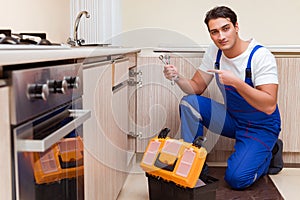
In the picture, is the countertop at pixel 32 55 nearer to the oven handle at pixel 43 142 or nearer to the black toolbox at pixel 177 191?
the oven handle at pixel 43 142

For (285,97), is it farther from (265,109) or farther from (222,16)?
(222,16)

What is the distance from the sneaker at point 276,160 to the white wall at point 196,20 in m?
0.79

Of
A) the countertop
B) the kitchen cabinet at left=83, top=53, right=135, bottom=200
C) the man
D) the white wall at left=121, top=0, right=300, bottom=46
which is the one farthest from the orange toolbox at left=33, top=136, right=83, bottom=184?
the white wall at left=121, top=0, right=300, bottom=46

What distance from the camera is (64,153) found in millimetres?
1162

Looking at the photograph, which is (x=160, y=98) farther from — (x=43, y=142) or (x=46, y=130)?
(x=43, y=142)

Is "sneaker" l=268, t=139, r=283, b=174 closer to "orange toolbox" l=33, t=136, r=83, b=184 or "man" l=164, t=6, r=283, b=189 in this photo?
"man" l=164, t=6, r=283, b=189

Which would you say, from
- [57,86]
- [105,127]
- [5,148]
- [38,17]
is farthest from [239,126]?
[5,148]

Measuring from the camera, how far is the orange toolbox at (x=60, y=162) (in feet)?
3.20

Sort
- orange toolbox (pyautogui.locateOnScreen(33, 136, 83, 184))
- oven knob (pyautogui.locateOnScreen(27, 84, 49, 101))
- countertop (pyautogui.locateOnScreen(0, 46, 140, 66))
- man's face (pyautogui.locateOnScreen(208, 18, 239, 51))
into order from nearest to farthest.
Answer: countertop (pyautogui.locateOnScreen(0, 46, 140, 66)), oven knob (pyautogui.locateOnScreen(27, 84, 49, 101)), orange toolbox (pyautogui.locateOnScreen(33, 136, 83, 184)), man's face (pyautogui.locateOnScreen(208, 18, 239, 51))

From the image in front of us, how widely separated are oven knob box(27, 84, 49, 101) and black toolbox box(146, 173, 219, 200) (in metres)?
1.15

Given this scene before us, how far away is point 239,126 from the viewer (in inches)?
101

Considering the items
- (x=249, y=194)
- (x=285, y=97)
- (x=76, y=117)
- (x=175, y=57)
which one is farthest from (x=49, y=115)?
(x=285, y=97)

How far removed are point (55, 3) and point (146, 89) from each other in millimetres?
770

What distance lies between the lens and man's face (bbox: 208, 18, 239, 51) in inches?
94.8
